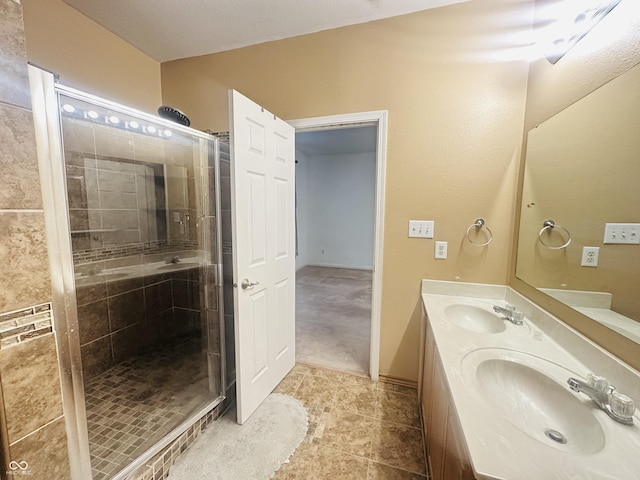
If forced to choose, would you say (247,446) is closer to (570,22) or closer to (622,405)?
(622,405)

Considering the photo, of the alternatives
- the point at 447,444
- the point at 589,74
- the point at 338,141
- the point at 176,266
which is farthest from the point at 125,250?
the point at 338,141

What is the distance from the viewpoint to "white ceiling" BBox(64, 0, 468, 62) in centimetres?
163

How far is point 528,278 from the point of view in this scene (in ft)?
4.82

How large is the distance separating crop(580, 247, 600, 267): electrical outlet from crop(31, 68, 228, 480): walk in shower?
77.0 inches

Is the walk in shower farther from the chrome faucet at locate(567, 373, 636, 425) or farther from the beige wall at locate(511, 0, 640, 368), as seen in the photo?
the beige wall at locate(511, 0, 640, 368)

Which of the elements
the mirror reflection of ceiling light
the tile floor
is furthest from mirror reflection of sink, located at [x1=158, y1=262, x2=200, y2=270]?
the mirror reflection of ceiling light

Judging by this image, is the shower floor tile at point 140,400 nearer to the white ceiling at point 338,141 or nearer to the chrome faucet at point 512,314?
the chrome faucet at point 512,314

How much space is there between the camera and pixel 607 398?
73 centimetres

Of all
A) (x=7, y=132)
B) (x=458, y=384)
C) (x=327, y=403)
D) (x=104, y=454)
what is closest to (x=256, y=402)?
(x=327, y=403)

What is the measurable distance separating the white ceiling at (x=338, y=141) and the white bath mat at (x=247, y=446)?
144 inches

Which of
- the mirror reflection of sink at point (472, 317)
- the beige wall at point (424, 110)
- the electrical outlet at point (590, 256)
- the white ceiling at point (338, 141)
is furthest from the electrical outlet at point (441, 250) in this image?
the white ceiling at point (338, 141)

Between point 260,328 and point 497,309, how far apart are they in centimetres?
149

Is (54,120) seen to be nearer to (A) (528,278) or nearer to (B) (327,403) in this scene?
(B) (327,403)

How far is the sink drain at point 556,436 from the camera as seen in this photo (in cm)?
77
